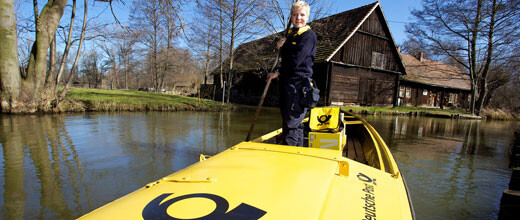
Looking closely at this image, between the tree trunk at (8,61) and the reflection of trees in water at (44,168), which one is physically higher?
the tree trunk at (8,61)

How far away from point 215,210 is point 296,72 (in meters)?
1.90

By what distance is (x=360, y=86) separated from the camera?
18500 mm

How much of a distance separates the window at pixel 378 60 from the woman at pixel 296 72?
1774cm

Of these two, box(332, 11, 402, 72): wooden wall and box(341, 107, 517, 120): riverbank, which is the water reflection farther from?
box(332, 11, 402, 72): wooden wall

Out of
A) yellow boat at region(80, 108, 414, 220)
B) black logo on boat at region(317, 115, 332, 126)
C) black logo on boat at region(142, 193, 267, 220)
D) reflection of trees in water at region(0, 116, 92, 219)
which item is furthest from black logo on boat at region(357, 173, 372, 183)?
reflection of trees in water at region(0, 116, 92, 219)

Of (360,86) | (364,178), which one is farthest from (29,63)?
(360,86)

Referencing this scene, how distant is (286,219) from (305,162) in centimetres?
68

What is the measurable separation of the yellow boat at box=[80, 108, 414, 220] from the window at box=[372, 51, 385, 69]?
60.9 feet

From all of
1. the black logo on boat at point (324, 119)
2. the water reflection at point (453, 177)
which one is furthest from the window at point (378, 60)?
the black logo on boat at point (324, 119)

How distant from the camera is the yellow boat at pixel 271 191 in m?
1.11

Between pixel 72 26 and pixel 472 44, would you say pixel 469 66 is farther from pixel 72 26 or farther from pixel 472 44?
pixel 72 26

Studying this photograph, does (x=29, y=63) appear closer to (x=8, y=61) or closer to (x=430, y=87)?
(x=8, y=61)

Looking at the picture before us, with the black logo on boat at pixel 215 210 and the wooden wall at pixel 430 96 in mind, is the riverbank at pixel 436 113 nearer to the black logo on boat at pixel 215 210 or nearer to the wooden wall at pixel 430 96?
the wooden wall at pixel 430 96

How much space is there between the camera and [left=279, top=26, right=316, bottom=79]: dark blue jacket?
270 centimetres
